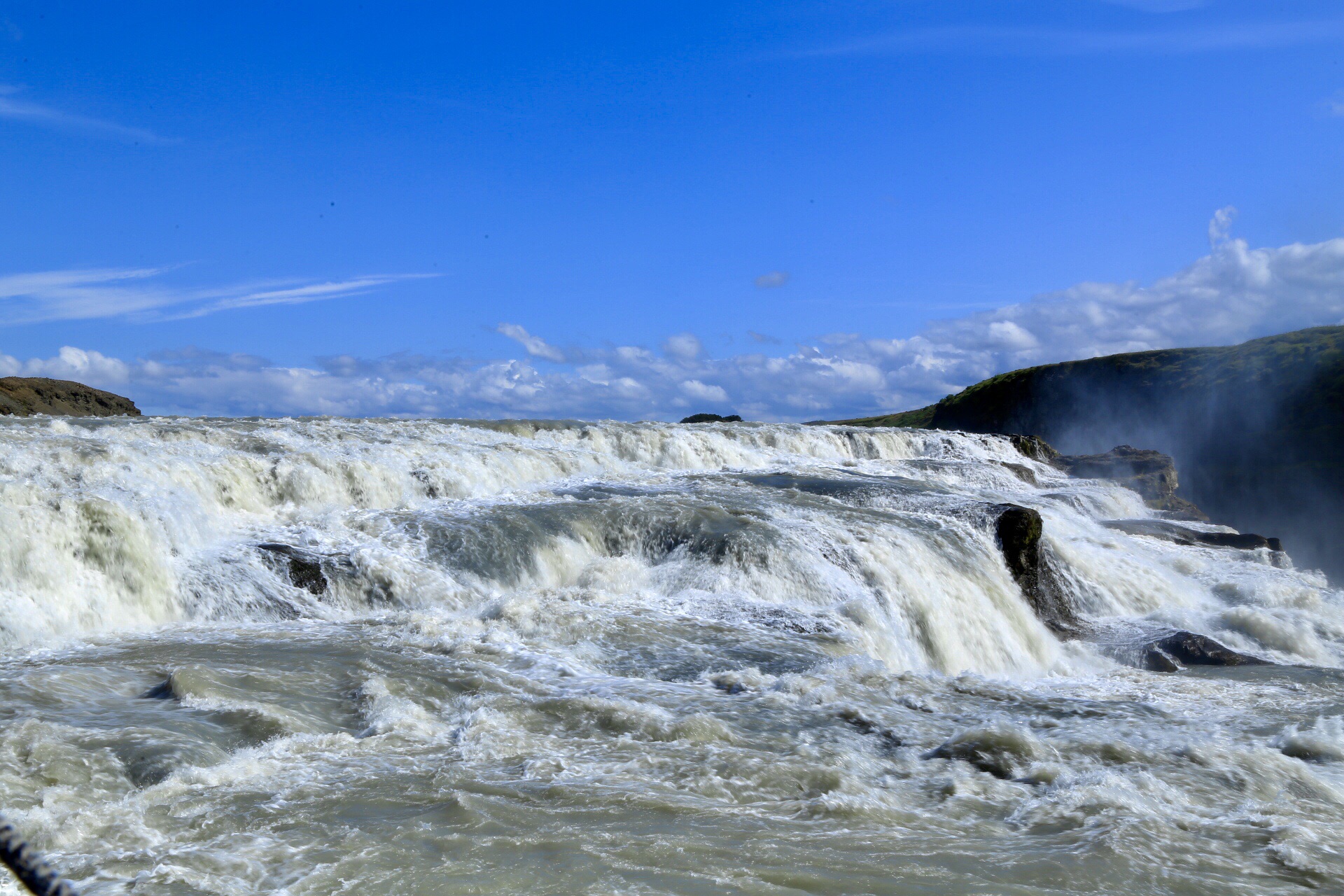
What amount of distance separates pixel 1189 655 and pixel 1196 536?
30.5 feet

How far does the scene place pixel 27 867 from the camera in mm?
1026

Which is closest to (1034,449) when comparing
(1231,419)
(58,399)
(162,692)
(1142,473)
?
(1142,473)

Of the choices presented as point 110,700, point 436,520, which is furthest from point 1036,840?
point 436,520

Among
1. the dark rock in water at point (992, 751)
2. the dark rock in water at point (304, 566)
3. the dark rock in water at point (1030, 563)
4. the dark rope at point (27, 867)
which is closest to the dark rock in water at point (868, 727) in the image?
the dark rock in water at point (992, 751)

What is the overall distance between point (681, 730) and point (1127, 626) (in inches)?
437

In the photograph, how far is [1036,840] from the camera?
5.75 metres

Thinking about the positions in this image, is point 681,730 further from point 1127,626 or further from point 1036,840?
point 1127,626

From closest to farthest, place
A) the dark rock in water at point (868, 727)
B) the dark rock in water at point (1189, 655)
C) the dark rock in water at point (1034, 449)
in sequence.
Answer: the dark rock in water at point (868, 727)
the dark rock in water at point (1189, 655)
the dark rock in water at point (1034, 449)

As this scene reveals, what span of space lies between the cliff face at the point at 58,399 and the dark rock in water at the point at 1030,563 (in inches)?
1363

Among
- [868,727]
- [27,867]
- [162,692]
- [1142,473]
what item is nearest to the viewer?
[27,867]

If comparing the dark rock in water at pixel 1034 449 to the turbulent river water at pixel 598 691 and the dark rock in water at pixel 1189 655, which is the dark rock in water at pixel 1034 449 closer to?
the turbulent river water at pixel 598 691

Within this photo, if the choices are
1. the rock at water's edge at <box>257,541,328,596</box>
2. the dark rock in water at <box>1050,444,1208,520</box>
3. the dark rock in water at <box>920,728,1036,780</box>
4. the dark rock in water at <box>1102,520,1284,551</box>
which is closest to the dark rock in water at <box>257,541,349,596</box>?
the rock at water's edge at <box>257,541,328,596</box>

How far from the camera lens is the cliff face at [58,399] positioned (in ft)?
124

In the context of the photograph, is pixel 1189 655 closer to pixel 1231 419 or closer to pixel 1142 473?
pixel 1142 473
